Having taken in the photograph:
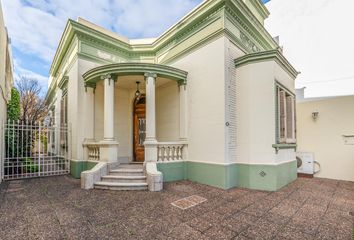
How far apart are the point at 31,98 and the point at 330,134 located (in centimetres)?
1896

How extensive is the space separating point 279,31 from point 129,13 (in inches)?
402

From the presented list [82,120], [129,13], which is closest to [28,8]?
[129,13]

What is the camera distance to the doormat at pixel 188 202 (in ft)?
13.0

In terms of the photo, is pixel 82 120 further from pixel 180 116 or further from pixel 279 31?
pixel 279 31

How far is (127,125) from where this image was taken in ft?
26.5

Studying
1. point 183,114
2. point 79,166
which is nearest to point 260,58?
point 183,114

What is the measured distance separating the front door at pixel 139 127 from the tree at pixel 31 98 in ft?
34.3

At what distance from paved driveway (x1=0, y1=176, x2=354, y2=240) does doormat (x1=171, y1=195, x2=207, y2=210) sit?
14 cm

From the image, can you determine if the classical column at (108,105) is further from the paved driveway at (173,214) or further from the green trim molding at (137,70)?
the paved driveway at (173,214)

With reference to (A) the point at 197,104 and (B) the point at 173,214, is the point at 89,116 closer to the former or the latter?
(A) the point at 197,104

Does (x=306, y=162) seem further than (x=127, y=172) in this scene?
Yes

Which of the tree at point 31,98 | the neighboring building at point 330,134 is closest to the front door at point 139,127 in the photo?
the neighboring building at point 330,134

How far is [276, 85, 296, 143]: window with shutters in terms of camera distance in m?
5.71

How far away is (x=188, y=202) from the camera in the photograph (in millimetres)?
4195
